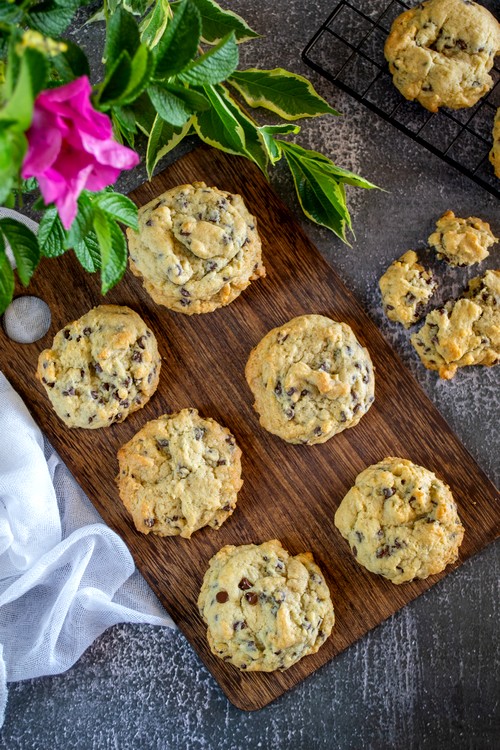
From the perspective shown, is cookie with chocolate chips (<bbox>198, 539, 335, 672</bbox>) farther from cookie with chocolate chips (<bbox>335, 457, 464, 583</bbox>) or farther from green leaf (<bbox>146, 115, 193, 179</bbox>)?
green leaf (<bbox>146, 115, 193, 179</bbox>)

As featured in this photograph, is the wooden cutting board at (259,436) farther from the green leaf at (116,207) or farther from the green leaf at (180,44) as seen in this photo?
the green leaf at (180,44)

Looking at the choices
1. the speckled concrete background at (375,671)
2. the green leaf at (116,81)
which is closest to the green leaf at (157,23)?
the green leaf at (116,81)

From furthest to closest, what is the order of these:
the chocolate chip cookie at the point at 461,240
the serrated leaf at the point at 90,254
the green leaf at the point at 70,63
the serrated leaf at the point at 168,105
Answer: the chocolate chip cookie at the point at 461,240
the serrated leaf at the point at 90,254
the serrated leaf at the point at 168,105
the green leaf at the point at 70,63

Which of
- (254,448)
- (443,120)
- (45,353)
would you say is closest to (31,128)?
(45,353)

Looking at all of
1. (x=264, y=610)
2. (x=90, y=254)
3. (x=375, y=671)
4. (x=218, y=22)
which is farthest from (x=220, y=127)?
(x=375, y=671)

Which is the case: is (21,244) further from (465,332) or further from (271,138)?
(465,332)
